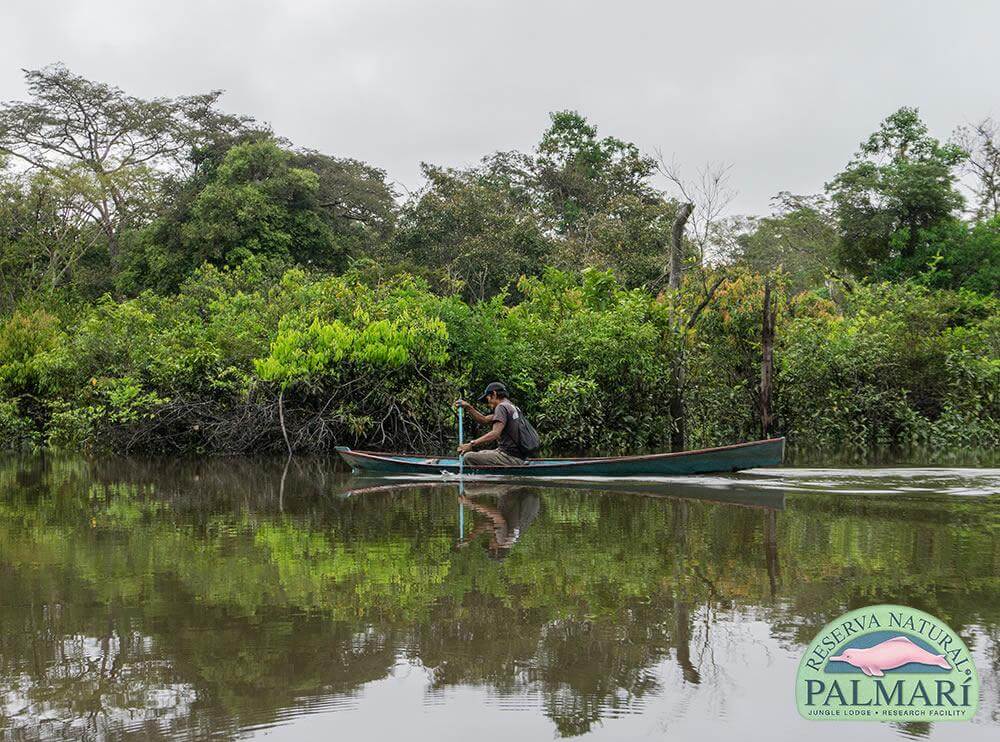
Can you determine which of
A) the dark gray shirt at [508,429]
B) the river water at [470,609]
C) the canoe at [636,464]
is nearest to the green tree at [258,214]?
the canoe at [636,464]

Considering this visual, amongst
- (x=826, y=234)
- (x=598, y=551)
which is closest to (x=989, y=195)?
(x=826, y=234)

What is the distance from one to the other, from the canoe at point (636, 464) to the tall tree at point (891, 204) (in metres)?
15.8

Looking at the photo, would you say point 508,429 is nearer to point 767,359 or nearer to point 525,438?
point 525,438

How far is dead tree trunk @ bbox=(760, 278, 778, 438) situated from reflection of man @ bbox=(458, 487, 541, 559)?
18.8 ft

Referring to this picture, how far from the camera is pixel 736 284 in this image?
17.7 meters

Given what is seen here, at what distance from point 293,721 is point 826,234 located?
32758 millimetres

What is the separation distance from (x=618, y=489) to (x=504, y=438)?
202 cm

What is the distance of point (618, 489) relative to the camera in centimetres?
1233

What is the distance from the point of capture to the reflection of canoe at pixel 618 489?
439 inches

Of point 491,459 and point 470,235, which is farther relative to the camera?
point 470,235

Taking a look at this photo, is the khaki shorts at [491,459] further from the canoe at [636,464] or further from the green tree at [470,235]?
the green tree at [470,235]

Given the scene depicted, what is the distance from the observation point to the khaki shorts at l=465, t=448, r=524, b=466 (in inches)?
531

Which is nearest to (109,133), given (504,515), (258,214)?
(258,214)

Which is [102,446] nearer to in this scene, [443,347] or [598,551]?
[443,347]
